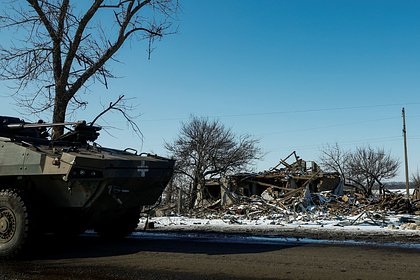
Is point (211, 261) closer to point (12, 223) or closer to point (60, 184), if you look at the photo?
point (60, 184)

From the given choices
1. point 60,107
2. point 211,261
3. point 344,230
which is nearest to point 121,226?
point 211,261

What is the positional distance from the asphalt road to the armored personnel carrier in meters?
0.49

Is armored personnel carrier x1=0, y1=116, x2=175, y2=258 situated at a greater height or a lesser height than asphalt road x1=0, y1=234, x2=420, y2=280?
greater

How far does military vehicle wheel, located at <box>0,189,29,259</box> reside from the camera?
775 centimetres

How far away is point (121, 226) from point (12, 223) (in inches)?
104

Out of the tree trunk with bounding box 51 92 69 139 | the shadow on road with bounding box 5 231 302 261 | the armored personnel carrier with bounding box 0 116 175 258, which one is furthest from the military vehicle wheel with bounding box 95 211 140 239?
the tree trunk with bounding box 51 92 69 139

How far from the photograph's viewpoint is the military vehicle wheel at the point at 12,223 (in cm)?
775

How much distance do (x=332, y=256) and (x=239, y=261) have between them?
1.46m

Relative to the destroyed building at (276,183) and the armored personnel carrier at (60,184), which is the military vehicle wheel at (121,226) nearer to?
the armored personnel carrier at (60,184)

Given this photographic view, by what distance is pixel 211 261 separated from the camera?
726cm

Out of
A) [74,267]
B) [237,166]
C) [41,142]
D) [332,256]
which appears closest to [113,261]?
[74,267]

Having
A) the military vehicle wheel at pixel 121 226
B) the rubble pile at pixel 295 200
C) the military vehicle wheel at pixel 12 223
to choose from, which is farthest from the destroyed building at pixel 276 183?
the military vehicle wheel at pixel 12 223

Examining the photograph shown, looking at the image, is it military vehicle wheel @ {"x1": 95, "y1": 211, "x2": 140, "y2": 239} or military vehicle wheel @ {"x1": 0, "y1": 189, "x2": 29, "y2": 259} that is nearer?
military vehicle wheel @ {"x1": 0, "y1": 189, "x2": 29, "y2": 259}

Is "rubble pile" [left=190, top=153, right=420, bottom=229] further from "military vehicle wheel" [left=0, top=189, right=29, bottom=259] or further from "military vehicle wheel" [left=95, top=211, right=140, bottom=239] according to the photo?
"military vehicle wheel" [left=0, top=189, right=29, bottom=259]
